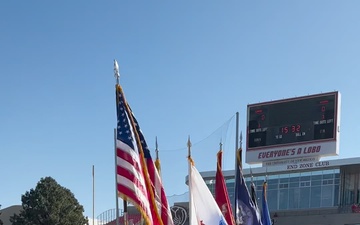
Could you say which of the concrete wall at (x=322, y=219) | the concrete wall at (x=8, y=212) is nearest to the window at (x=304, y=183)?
the concrete wall at (x=322, y=219)

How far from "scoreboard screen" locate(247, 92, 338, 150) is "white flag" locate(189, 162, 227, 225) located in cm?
2978

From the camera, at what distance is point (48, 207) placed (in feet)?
181

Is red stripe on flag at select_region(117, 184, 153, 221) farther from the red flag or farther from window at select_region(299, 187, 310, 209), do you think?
window at select_region(299, 187, 310, 209)

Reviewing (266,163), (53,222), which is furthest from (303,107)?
(53,222)

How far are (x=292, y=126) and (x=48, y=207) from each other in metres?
20.9

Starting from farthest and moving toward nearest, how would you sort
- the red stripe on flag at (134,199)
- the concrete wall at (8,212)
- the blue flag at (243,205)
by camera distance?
the concrete wall at (8,212)
the blue flag at (243,205)
the red stripe on flag at (134,199)

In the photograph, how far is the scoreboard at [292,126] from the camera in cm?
4481

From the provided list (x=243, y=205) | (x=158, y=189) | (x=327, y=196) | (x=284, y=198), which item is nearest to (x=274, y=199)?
(x=284, y=198)

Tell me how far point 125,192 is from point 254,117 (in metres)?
35.5

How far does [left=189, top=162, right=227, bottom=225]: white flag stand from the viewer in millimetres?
15672

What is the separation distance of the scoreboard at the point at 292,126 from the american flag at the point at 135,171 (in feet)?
104

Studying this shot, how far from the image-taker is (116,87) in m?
13.7

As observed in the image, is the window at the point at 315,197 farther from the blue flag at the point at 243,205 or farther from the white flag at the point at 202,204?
the white flag at the point at 202,204

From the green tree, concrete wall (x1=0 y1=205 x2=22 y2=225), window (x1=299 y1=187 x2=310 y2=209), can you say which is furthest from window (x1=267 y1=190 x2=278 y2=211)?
concrete wall (x1=0 y1=205 x2=22 y2=225)
